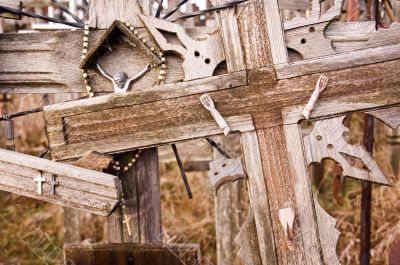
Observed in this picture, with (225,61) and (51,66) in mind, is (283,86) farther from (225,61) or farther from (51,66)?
(51,66)

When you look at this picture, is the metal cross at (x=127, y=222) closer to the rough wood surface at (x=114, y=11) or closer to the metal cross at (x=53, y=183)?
the metal cross at (x=53, y=183)

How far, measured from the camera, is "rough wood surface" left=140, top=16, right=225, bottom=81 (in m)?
1.87

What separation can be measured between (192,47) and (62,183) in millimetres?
629

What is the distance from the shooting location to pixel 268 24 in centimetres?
183

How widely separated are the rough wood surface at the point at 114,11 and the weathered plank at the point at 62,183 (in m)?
0.51

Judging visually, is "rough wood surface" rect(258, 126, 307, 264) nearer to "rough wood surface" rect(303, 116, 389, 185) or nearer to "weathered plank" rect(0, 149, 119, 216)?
"rough wood surface" rect(303, 116, 389, 185)

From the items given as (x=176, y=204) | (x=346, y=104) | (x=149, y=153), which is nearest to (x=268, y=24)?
(x=346, y=104)

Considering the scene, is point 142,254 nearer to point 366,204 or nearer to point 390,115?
point 390,115

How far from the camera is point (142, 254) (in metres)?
2.04

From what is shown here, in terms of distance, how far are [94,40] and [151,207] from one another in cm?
64

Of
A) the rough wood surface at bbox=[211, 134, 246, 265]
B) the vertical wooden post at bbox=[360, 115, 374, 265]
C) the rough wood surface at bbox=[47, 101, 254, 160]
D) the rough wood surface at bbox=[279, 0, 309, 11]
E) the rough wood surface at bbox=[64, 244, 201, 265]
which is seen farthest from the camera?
the rough wood surface at bbox=[211, 134, 246, 265]

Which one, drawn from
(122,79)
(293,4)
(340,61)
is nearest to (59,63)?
(122,79)

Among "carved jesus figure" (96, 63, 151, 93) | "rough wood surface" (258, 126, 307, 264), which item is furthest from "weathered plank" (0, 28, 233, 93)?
"rough wood surface" (258, 126, 307, 264)

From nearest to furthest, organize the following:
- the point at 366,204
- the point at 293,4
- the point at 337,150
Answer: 1. the point at 337,150
2. the point at 366,204
3. the point at 293,4
